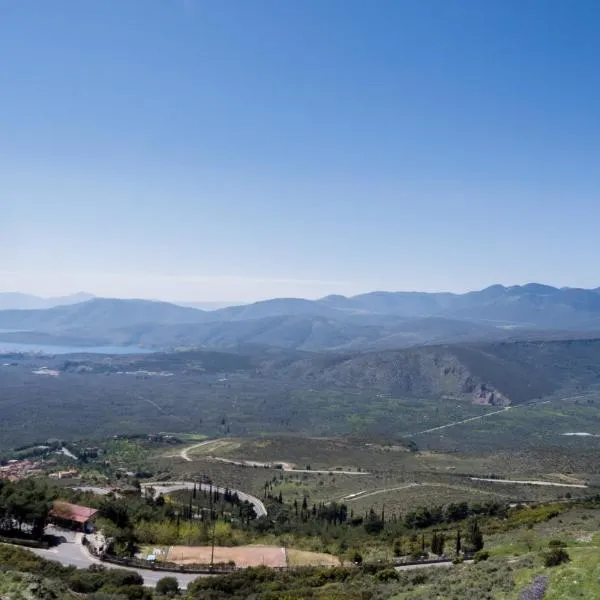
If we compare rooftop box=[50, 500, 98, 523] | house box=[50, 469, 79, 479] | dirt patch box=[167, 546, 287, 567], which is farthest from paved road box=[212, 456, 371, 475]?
dirt patch box=[167, 546, 287, 567]

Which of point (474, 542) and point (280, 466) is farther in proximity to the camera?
point (280, 466)

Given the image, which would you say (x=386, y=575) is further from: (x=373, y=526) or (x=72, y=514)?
(x=72, y=514)

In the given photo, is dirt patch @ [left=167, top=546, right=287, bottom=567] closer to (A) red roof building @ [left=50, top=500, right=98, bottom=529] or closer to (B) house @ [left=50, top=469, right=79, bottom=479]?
(A) red roof building @ [left=50, top=500, right=98, bottom=529]

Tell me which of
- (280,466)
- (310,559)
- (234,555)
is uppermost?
(310,559)

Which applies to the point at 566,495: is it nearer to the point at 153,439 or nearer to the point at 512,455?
the point at 512,455

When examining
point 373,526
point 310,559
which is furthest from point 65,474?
point 310,559

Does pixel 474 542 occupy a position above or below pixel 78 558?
above

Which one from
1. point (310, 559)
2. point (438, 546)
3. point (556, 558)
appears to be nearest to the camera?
point (556, 558)
